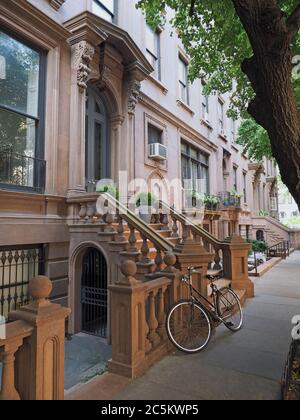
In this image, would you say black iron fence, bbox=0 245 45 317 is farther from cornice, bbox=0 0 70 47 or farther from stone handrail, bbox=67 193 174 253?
cornice, bbox=0 0 70 47

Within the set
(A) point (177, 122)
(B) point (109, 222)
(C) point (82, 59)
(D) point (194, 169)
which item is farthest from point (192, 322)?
(D) point (194, 169)

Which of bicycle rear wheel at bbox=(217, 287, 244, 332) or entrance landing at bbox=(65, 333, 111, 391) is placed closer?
entrance landing at bbox=(65, 333, 111, 391)

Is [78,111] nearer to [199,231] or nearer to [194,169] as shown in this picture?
[199,231]

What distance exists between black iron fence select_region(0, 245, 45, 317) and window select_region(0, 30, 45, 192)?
138 centimetres

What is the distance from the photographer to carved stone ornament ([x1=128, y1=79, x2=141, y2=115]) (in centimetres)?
937

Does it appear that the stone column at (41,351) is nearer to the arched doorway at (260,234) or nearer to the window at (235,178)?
the window at (235,178)

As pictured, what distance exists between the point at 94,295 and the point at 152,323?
2.98m

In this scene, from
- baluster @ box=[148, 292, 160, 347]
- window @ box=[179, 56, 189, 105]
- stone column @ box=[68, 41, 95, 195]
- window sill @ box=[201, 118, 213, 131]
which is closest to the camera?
baluster @ box=[148, 292, 160, 347]

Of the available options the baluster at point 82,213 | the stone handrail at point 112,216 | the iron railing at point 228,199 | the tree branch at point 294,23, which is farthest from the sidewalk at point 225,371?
the iron railing at point 228,199

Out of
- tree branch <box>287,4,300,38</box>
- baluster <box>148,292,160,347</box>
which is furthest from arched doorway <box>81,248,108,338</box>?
tree branch <box>287,4,300,38</box>

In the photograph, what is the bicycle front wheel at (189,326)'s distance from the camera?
4373mm

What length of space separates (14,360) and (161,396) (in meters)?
1.64

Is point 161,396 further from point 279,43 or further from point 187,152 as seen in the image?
point 187,152

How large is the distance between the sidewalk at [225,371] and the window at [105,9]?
9131 mm
